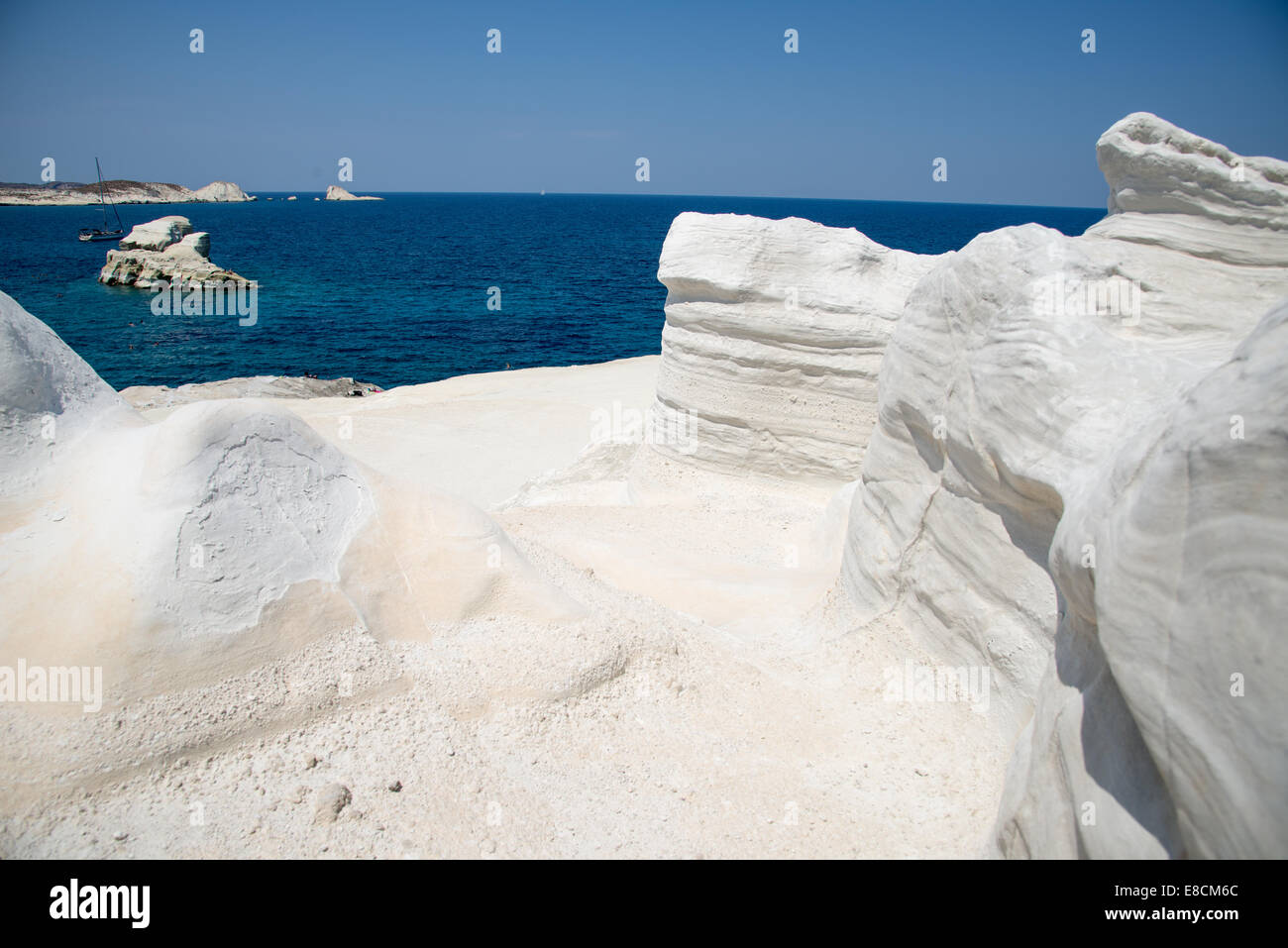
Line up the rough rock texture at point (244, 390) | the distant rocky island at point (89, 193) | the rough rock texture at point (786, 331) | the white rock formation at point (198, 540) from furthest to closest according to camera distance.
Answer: the distant rocky island at point (89, 193) → the rough rock texture at point (244, 390) → the rough rock texture at point (786, 331) → the white rock formation at point (198, 540)

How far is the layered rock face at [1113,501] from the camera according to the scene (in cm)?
234

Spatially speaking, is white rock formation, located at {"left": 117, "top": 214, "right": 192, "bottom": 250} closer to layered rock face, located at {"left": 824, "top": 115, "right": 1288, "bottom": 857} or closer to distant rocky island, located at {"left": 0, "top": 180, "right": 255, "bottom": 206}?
layered rock face, located at {"left": 824, "top": 115, "right": 1288, "bottom": 857}

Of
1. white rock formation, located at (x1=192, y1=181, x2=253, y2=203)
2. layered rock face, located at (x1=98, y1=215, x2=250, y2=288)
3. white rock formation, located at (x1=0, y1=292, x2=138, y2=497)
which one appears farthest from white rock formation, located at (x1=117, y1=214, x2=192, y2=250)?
white rock formation, located at (x1=192, y1=181, x2=253, y2=203)

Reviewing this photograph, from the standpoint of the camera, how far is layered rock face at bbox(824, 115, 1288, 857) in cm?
234

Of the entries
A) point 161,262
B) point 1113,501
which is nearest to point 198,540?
point 1113,501

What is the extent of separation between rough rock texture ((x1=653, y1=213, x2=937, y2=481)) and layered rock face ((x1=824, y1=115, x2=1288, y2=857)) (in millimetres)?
2945

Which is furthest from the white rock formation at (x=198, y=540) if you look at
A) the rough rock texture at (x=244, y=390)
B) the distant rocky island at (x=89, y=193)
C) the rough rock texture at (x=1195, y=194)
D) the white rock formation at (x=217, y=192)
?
the white rock formation at (x=217, y=192)

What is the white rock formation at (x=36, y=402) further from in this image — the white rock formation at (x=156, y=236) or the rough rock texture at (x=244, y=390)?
the white rock formation at (x=156, y=236)

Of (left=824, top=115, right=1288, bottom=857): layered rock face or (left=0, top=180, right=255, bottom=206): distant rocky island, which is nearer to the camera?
(left=824, top=115, right=1288, bottom=857): layered rock face

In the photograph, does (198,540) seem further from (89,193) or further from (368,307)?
(89,193)

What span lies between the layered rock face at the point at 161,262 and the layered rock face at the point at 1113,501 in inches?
1611

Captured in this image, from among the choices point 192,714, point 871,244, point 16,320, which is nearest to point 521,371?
point 871,244
